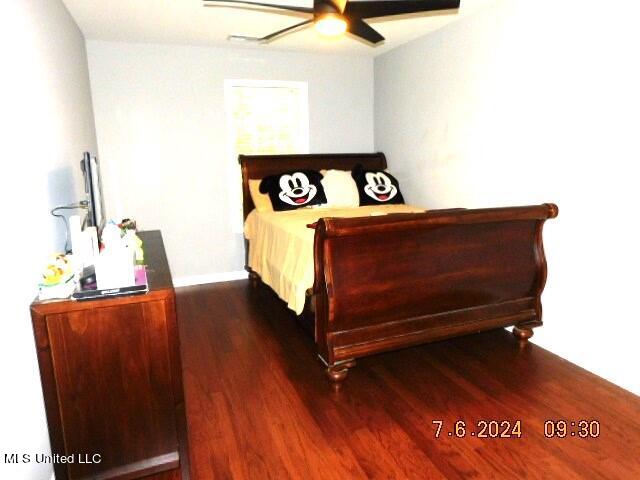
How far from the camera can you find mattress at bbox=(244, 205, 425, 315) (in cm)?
265

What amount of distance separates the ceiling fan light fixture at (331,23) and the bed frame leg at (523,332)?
2.10m

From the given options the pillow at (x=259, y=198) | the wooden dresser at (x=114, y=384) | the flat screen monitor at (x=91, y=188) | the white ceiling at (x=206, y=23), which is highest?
the white ceiling at (x=206, y=23)

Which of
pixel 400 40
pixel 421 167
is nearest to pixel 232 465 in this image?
pixel 421 167

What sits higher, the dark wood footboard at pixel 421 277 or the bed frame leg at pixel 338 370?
the dark wood footboard at pixel 421 277

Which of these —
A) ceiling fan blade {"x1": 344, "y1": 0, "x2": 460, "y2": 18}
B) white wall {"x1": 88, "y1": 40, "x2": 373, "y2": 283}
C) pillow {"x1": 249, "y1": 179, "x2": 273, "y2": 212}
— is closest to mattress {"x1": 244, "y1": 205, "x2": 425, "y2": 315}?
pillow {"x1": 249, "y1": 179, "x2": 273, "y2": 212}

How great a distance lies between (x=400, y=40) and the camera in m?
3.94

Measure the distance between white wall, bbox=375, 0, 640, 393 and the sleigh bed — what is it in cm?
21

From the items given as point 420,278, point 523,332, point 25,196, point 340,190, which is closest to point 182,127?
point 340,190

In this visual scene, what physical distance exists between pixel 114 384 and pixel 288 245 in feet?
5.08

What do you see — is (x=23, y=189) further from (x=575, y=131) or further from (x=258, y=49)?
(x=258, y=49)

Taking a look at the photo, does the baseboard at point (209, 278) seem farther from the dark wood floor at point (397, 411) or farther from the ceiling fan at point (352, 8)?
the ceiling fan at point (352, 8)

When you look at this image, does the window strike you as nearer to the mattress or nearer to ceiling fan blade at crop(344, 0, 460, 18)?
the mattress

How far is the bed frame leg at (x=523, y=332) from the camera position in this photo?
2771 millimetres

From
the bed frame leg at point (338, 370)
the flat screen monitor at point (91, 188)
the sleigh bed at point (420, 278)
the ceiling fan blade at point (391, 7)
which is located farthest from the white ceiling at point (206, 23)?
the bed frame leg at point (338, 370)
